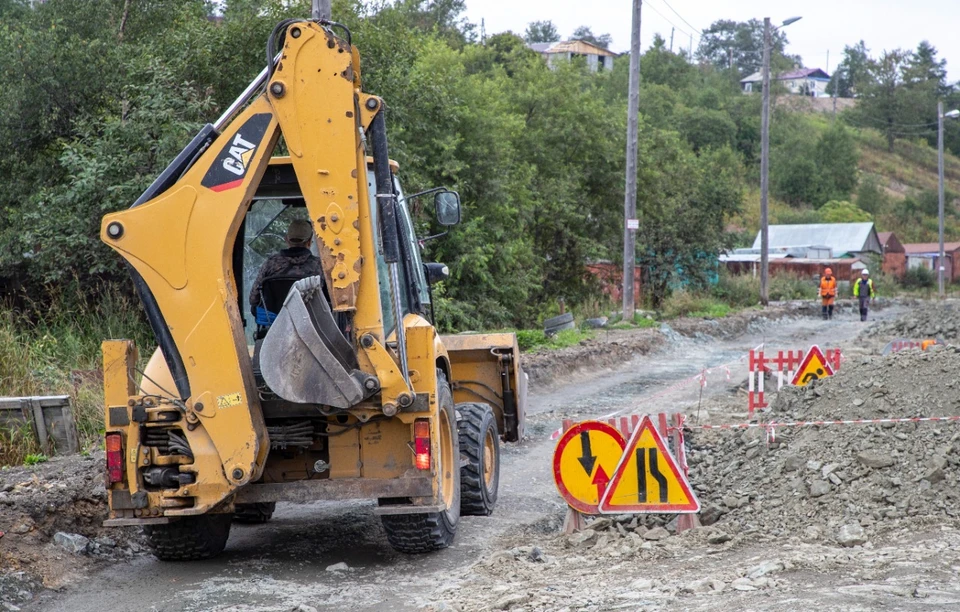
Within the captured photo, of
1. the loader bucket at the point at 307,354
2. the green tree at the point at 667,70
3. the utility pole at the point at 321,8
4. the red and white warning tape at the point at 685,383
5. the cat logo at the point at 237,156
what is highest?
the green tree at the point at 667,70

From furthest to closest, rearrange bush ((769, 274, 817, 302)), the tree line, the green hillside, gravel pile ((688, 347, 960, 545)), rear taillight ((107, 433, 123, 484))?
the green hillside → bush ((769, 274, 817, 302)) → the tree line → gravel pile ((688, 347, 960, 545)) → rear taillight ((107, 433, 123, 484))

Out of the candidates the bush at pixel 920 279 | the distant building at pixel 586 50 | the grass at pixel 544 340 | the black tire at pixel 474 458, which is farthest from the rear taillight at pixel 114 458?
the distant building at pixel 586 50

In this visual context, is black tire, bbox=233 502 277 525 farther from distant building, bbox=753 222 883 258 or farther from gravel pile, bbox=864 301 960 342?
distant building, bbox=753 222 883 258

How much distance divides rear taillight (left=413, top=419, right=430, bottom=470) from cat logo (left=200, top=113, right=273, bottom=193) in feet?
6.13

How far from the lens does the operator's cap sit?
729 cm

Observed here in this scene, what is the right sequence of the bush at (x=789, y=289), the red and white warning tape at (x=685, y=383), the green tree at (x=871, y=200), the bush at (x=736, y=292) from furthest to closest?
the green tree at (x=871, y=200) < the bush at (x=789, y=289) < the bush at (x=736, y=292) < the red and white warning tape at (x=685, y=383)

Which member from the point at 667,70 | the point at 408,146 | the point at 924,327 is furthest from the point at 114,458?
the point at 667,70

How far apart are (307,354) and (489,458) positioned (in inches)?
114

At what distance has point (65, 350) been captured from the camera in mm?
12523

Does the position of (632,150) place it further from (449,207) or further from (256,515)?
(256,515)

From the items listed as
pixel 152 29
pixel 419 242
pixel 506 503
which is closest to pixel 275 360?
pixel 419 242

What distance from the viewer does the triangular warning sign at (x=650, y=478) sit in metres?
7.64

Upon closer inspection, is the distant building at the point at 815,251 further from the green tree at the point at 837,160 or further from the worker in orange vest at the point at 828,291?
the green tree at the point at 837,160

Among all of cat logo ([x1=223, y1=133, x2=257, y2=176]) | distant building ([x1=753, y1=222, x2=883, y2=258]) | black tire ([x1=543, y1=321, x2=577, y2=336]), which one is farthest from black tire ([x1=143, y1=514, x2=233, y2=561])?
distant building ([x1=753, y1=222, x2=883, y2=258])
